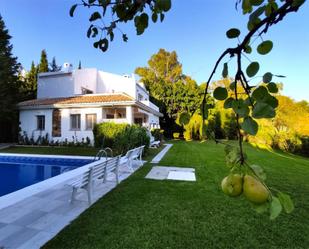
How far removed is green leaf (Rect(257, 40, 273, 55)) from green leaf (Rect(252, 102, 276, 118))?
35 cm

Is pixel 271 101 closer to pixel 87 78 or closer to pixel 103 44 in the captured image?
pixel 103 44

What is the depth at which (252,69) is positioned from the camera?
2.85 feet

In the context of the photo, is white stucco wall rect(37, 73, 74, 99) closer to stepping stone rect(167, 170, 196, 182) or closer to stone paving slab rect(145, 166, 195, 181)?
stone paving slab rect(145, 166, 195, 181)

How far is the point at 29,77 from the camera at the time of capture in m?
35.7

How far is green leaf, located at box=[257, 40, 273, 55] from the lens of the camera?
0.92m

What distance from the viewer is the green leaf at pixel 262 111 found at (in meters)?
0.67

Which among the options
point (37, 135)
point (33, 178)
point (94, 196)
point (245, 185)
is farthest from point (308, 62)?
point (37, 135)

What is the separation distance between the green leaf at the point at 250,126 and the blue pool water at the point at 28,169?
34.5 feet

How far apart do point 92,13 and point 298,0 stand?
1.24m

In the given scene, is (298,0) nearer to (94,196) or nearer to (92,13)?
(92,13)

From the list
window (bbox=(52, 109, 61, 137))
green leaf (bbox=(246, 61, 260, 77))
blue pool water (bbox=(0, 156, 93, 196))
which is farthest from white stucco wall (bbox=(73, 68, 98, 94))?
green leaf (bbox=(246, 61, 260, 77))

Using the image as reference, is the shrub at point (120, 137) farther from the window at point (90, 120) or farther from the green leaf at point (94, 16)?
the green leaf at point (94, 16)

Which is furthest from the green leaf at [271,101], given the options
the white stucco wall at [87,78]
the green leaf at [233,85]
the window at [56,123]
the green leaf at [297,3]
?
the white stucco wall at [87,78]

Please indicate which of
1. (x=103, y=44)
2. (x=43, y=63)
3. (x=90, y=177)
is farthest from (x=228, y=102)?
(x=43, y=63)
